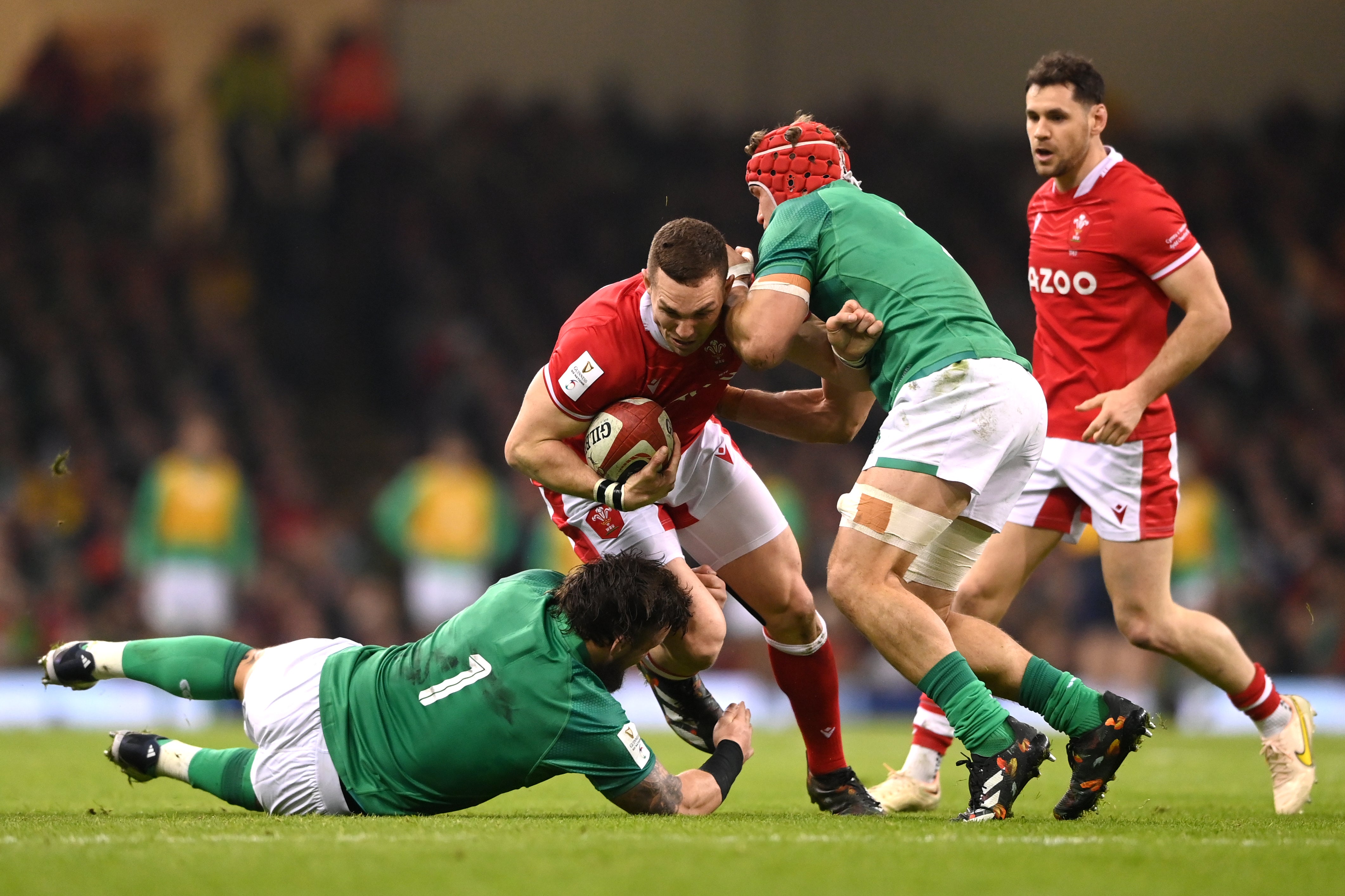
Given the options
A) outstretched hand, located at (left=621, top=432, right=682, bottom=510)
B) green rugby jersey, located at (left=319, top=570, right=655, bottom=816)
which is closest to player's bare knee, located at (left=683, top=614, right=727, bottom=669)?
outstretched hand, located at (left=621, top=432, right=682, bottom=510)

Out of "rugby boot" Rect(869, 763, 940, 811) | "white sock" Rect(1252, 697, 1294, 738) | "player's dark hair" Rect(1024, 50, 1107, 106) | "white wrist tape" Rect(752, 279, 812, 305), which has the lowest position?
"rugby boot" Rect(869, 763, 940, 811)

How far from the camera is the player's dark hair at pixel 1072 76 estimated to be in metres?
5.85

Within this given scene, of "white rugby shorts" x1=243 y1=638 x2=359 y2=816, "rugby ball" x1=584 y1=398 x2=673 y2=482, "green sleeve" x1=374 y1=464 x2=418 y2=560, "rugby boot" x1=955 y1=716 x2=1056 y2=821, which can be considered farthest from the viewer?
"green sleeve" x1=374 y1=464 x2=418 y2=560

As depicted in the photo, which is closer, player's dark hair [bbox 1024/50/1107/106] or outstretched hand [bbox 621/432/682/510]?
outstretched hand [bbox 621/432/682/510]

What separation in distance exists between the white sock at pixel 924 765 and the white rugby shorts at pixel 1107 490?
984 mm

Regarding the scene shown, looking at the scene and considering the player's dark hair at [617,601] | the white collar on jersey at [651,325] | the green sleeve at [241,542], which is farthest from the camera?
the green sleeve at [241,542]

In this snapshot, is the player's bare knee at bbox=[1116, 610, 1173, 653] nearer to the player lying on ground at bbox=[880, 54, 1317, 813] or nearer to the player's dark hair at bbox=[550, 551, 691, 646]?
Answer: the player lying on ground at bbox=[880, 54, 1317, 813]

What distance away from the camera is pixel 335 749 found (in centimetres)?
493

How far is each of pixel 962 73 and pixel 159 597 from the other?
11556 millimetres

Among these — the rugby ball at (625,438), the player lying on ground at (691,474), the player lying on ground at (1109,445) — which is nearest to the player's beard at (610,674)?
the player lying on ground at (691,474)

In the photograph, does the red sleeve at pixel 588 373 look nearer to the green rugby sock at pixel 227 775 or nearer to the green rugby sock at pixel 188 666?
the green rugby sock at pixel 188 666

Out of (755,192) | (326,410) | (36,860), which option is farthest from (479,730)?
(326,410)

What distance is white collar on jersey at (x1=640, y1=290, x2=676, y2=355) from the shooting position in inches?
212

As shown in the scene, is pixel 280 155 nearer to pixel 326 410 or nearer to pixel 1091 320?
pixel 326 410
